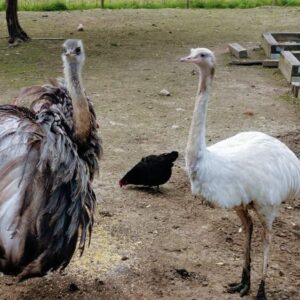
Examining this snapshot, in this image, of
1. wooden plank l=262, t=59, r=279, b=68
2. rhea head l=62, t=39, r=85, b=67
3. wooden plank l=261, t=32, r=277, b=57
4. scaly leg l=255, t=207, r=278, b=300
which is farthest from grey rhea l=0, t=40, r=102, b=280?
wooden plank l=261, t=32, r=277, b=57

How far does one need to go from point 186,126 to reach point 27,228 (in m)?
3.80

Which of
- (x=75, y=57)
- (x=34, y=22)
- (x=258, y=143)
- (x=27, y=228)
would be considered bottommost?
(x=34, y=22)

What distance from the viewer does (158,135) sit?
6.76m

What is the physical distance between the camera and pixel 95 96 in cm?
825

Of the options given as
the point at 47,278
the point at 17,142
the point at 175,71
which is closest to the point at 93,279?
the point at 47,278

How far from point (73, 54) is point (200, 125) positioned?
45.3 inches

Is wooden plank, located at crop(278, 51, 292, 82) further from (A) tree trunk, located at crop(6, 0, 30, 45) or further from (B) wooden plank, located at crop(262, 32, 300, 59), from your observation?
(A) tree trunk, located at crop(6, 0, 30, 45)

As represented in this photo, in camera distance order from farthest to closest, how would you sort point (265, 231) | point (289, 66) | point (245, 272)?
1. point (289, 66)
2. point (245, 272)
3. point (265, 231)

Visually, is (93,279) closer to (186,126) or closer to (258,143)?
(258,143)

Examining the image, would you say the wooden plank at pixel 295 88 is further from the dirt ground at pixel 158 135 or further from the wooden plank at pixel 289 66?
the wooden plank at pixel 289 66

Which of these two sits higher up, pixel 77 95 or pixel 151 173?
pixel 77 95

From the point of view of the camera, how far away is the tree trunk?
36.8 feet

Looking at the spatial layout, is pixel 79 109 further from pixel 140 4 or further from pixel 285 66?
pixel 140 4

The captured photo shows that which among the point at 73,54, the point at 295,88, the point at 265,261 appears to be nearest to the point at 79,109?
the point at 73,54
